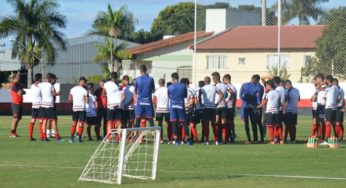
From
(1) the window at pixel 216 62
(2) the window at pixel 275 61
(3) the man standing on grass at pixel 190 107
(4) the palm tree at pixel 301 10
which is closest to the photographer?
(3) the man standing on grass at pixel 190 107

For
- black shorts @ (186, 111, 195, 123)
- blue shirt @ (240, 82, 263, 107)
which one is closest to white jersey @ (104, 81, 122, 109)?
black shorts @ (186, 111, 195, 123)

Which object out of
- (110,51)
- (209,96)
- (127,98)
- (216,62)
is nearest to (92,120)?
(127,98)

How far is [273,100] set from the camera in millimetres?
27547

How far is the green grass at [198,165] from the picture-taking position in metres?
15.8

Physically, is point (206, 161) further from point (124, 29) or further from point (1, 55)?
point (1, 55)

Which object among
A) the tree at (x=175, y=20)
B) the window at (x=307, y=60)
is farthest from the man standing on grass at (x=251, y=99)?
the tree at (x=175, y=20)

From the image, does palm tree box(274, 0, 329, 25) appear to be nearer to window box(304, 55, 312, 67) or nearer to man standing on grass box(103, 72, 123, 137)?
window box(304, 55, 312, 67)

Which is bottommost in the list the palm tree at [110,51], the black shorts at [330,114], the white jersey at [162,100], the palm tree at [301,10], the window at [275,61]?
the black shorts at [330,114]

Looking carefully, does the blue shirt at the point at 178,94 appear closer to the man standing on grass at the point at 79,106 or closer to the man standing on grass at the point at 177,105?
the man standing on grass at the point at 177,105

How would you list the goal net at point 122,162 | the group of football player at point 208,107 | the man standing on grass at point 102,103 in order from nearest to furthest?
1. the goal net at point 122,162
2. the group of football player at point 208,107
3. the man standing on grass at point 102,103

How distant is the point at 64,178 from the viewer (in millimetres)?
16375

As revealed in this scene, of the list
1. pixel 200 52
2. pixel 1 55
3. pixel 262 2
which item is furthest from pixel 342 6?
pixel 1 55

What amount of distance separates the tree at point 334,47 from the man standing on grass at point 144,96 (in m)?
21.0

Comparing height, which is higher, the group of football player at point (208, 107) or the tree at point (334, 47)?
the tree at point (334, 47)
